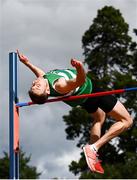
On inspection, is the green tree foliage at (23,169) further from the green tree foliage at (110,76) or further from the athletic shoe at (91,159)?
the athletic shoe at (91,159)

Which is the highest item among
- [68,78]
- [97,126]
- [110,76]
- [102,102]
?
[110,76]

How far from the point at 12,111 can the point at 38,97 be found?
46 cm

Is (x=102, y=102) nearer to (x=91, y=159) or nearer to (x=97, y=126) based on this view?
(x=97, y=126)

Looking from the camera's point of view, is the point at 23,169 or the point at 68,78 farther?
the point at 23,169

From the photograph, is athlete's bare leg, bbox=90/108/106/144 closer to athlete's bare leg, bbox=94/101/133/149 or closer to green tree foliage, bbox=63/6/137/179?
athlete's bare leg, bbox=94/101/133/149

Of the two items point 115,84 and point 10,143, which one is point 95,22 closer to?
point 115,84

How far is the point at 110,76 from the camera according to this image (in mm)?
29547

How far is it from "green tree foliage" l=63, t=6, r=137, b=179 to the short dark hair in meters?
20.2

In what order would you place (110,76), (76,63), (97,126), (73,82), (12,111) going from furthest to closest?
(110,76) → (97,126) → (12,111) → (73,82) → (76,63)

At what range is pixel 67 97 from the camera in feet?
25.5

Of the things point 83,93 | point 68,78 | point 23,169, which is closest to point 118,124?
point 83,93

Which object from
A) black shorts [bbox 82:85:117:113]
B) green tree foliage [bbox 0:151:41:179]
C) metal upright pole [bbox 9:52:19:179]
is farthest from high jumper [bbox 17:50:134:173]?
green tree foliage [bbox 0:151:41:179]

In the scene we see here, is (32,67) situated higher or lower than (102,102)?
higher

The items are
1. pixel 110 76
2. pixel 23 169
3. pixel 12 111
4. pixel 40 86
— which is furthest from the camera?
pixel 23 169
